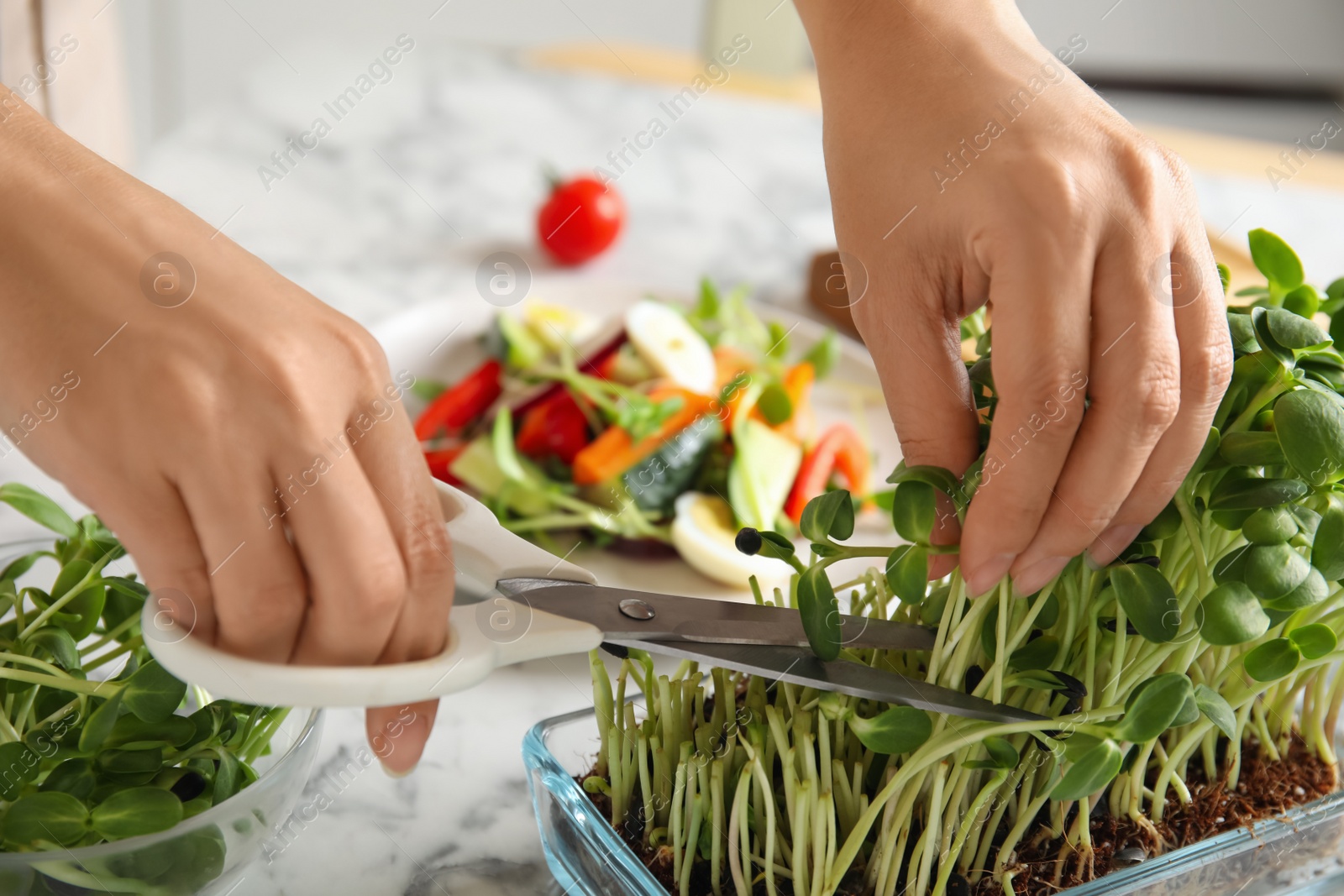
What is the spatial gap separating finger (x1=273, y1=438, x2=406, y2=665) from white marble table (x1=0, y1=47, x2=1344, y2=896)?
456 mm

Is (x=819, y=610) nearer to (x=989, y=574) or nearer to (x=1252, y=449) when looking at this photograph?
(x=989, y=574)

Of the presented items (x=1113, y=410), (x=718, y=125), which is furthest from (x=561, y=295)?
(x=1113, y=410)

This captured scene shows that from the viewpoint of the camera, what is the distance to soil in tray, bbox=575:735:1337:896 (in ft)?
2.03

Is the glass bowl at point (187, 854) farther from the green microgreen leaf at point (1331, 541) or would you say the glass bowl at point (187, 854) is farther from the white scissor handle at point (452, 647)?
the green microgreen leaf at point (1331, 541)

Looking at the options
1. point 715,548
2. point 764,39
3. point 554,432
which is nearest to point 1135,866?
point 715,548

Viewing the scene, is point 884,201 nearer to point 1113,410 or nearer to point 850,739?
point 1113,410

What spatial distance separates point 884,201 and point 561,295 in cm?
96

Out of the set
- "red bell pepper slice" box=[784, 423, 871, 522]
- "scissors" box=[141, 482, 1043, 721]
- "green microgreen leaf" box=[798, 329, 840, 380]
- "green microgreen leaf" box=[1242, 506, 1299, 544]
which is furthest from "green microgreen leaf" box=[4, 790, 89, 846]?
"green microgreen leaf" box=[798, 329, 840, 380]

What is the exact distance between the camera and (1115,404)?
20.9 inches

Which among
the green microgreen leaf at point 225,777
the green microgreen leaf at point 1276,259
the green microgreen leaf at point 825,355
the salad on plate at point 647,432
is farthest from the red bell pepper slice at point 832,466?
the green microgreen leaf at point 225,777

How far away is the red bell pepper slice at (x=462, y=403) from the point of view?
4.23 feet

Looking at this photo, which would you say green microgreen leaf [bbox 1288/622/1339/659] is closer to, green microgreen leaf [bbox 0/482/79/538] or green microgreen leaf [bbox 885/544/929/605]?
green microgreen leaf [bbox 885/544/929/605]

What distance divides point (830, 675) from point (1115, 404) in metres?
0.20

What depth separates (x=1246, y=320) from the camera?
597 millimetres
